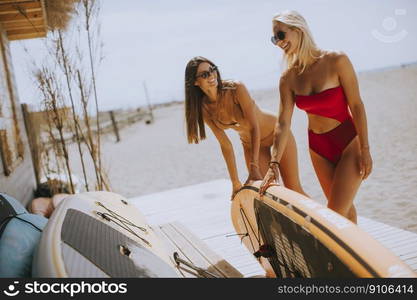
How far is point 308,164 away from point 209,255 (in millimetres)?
5768

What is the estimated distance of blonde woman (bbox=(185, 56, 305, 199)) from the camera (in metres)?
2.18

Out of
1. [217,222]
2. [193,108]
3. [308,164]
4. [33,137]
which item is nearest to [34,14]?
[33,137]

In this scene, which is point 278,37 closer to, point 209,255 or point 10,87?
point 209,255

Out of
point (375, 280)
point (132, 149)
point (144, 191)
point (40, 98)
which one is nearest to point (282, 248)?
point (375, 280)

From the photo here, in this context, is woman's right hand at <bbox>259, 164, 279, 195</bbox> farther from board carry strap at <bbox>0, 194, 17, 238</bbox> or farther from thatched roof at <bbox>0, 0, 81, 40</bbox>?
thatched roof at <bbox>0, 0, 81, 40</bbox>

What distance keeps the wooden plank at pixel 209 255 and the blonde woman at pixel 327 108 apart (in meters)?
0.44

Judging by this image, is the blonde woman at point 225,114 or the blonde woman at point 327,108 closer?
the blonde woman at point 327,108

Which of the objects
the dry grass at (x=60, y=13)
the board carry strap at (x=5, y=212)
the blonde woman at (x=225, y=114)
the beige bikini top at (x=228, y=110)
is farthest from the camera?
the dry grass at (x=60, y=13)

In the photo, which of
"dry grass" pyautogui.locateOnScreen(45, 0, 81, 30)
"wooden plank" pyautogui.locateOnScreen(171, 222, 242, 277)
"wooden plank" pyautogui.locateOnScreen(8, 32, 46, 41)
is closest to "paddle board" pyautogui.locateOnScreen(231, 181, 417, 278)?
"wooden plank" pyautogui.locateOnScreen(171, 222, 242, 277)

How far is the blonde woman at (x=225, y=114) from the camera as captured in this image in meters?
2.18

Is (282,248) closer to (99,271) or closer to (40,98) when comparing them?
(99,271)

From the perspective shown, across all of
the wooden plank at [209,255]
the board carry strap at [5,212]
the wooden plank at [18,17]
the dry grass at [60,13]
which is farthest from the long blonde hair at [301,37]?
the wooden plank at [18,17]

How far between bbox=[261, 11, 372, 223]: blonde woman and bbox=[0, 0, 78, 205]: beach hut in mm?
2154

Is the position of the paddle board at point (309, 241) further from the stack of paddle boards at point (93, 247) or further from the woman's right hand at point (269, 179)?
the stack of paddle boards at point (93, 247)
